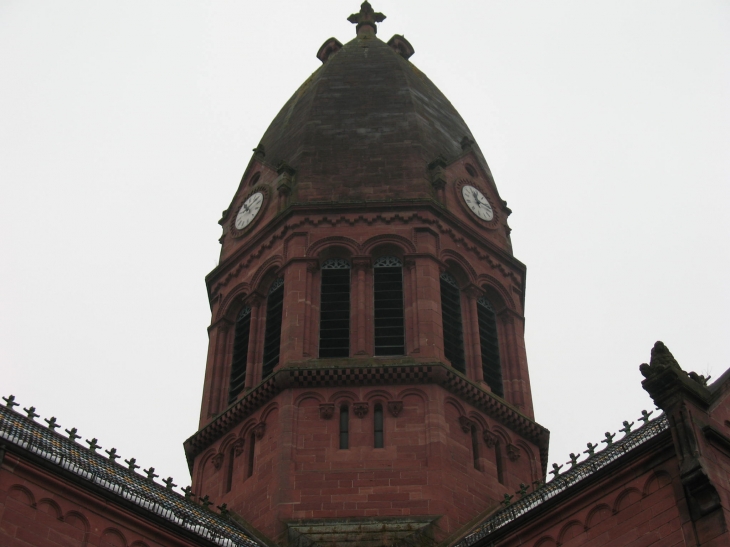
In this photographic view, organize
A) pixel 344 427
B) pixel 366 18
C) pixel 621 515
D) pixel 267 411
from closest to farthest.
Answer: pixel 621 515
pixel 344 427
pixel 267 411
pixel 366 18

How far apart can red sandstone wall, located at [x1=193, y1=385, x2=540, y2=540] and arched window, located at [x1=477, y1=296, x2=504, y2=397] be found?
2660mm

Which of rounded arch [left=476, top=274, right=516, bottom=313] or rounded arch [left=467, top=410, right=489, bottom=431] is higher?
rounded arch [left=476, top=274, right=516, bottom=313]

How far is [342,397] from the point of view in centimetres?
3694

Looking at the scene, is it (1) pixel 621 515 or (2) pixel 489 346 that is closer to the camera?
(1) pixel 621 515

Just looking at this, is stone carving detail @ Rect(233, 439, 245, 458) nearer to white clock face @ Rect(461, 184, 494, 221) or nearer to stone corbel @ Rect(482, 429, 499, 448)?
stone corbel @ Rect(482, 429, 499, 448)

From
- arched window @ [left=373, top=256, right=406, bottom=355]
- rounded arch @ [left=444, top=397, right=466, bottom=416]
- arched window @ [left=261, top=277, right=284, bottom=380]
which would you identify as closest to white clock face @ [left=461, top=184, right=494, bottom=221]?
arched window @ [left=373, top=256, right=406, bottom=355]

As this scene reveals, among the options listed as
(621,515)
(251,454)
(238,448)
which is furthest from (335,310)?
(621,515)

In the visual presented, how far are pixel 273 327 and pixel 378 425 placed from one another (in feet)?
19.7

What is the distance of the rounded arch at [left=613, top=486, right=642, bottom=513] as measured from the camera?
26531mm

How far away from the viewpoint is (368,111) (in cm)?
4728

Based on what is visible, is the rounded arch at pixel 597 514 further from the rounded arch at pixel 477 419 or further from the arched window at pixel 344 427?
the rounded arch at pixel 477 419

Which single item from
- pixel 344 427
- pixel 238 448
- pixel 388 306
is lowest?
pixel 344 427

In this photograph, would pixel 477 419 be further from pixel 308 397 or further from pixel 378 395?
pixel 308 397

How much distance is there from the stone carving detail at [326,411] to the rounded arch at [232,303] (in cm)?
757
